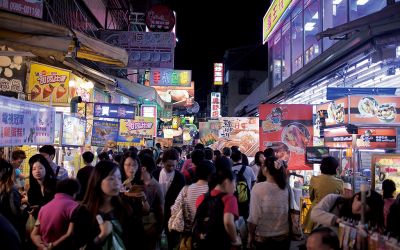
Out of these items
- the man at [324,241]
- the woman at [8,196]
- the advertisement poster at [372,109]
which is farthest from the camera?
the advertisement poster at [372,109]

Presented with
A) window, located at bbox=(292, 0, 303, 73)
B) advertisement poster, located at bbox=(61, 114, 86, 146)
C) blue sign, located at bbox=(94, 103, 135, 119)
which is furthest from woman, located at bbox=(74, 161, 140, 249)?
window, located at bbox=(292, 0, 303, 73)

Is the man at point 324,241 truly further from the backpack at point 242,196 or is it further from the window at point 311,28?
the window at point 311,28

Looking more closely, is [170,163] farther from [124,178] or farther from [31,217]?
[31,217]

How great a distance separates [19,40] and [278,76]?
14.2m

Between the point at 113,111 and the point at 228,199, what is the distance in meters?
7.83

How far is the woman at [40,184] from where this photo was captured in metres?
4.46

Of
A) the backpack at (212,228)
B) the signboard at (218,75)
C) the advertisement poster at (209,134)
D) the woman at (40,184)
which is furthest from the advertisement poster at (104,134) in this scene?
the signboard at (218,75)

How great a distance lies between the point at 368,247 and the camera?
8.79 ft

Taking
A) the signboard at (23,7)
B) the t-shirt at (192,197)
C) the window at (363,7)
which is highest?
the window at (363,7)

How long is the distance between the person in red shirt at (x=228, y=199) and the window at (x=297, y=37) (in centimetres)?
1107

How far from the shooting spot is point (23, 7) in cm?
639

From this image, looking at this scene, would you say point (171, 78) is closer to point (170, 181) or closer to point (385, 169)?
point (170, 181)

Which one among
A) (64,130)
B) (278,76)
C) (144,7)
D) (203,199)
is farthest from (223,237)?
(144,7)

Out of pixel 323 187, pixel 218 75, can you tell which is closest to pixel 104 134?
pixel 323 187
